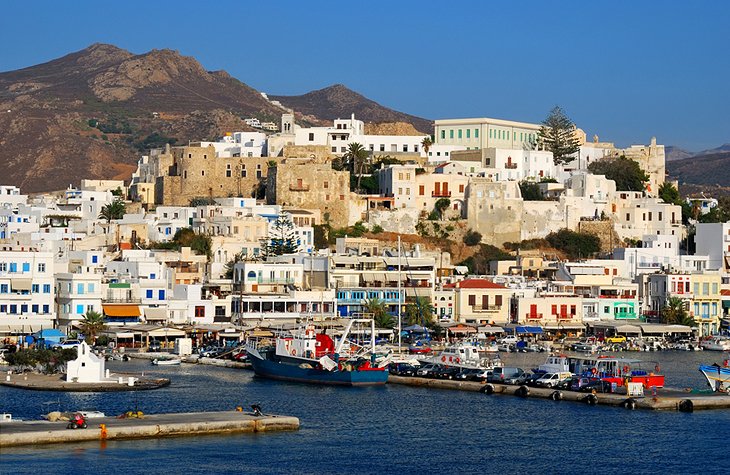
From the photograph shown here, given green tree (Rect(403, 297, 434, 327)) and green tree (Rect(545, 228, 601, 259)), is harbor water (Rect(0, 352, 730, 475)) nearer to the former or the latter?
green tree (Rect(403, 297, 434, 327))

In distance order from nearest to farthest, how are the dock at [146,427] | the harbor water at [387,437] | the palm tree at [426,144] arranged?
the harbor water at [387,437] → the dock at [146,427] → the palm tree at [426,144]

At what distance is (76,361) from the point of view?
51125 millimetres

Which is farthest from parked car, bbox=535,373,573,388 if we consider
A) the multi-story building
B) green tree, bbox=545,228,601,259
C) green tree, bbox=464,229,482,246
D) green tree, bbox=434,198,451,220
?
green tree, bbox=545,228,601,259

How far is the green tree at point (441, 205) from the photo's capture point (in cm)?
8456

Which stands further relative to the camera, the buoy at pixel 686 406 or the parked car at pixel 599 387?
the parked car at pixel 599 387

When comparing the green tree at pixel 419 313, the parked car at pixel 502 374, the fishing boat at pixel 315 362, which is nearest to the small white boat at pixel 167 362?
the fishing boat at pixel 315 362

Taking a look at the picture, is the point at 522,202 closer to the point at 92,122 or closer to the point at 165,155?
the point at 165,155

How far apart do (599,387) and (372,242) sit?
100ft

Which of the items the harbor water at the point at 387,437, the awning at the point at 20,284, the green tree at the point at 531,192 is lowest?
the harbor water at the point at 387,437

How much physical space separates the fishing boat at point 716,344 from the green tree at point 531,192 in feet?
53.1

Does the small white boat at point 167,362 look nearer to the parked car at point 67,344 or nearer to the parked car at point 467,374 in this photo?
the parked car at point 67,344

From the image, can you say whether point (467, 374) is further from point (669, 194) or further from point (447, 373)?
point (669, 194)

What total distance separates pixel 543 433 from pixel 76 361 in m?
18.0

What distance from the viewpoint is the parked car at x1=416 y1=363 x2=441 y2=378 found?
5591cm
